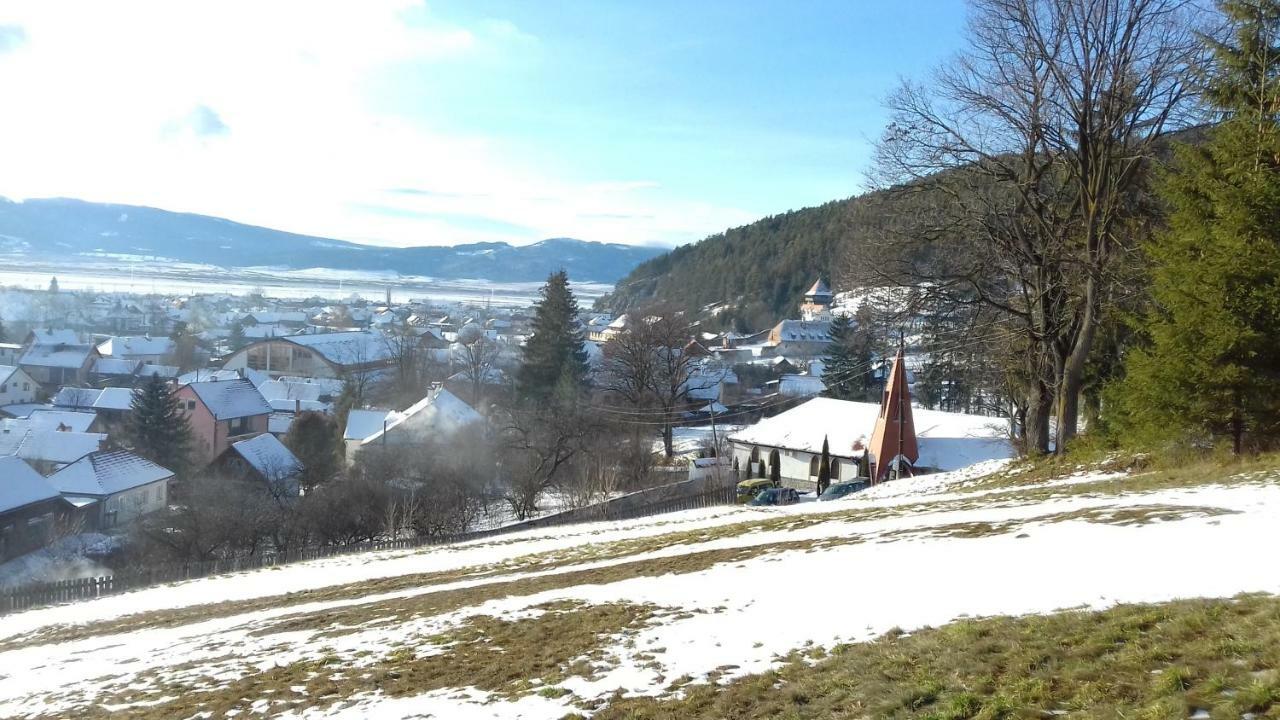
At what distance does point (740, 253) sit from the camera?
5044 inches

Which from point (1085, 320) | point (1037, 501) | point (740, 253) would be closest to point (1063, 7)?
point (1085, 320)

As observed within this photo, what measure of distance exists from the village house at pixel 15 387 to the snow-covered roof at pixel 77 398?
25.5ft

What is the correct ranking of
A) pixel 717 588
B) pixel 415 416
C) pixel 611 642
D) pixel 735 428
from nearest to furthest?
1. pixel 611 642
2. pixel 717 588
3. pixel 415 416
4. pixel 735 428

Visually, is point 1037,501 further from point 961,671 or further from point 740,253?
point 740,253

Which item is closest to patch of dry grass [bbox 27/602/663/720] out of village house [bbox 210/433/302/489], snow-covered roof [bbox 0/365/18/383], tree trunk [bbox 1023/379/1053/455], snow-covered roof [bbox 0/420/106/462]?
tree trunk [bbox 1023/379/1053/455]

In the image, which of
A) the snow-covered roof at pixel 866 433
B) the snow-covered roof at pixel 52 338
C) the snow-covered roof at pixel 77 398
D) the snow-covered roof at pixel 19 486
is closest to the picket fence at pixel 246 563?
the snow-covered roof at pixel 19 486

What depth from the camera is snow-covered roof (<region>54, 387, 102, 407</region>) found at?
56.2 m

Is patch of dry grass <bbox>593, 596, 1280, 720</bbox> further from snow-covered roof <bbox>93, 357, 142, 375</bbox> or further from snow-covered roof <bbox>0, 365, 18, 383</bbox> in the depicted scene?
snow-covered roof <bbox>93, 357, 142, 375</bbox>

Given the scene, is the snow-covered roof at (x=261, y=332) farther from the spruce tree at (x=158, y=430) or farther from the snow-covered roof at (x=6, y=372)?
the spruce tree at (x=158, y=430)

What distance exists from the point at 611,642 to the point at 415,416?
3709cm

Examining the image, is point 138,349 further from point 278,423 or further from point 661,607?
point 661,607

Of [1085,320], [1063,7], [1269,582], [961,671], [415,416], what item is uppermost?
[1063,7]

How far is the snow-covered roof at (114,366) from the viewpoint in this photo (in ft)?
243

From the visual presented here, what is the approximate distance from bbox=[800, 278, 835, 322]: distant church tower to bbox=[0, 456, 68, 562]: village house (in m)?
90.8
